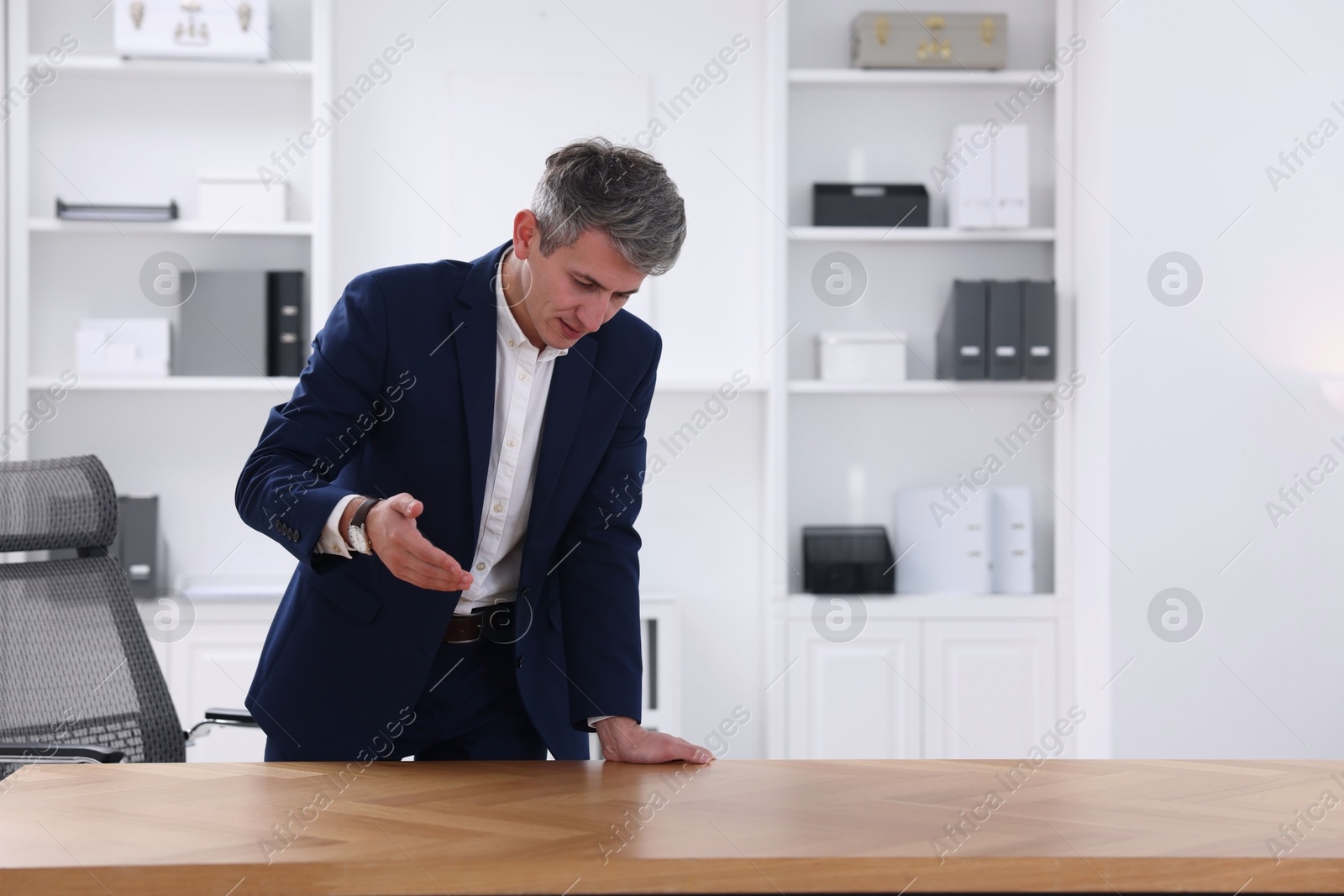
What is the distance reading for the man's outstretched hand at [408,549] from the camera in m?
1.20

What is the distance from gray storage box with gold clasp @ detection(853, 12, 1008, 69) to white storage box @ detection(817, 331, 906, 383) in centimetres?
88

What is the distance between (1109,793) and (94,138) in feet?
11.5

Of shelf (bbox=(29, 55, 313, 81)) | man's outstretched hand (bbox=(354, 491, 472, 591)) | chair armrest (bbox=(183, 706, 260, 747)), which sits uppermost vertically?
shelf (bbox=(29, 55, 313, 81))

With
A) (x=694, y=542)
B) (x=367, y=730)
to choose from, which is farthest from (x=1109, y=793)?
(x=694, y=542)

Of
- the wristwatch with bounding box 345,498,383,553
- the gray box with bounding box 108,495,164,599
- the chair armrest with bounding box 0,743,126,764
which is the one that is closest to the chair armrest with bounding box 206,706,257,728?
the chair armrest with bounding box 0,743,126,764

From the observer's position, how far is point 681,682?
142 inches

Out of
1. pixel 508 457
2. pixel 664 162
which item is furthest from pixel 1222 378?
pixel 508 457

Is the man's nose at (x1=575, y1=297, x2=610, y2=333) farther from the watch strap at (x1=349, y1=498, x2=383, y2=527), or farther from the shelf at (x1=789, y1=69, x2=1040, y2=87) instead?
the shelf at (x1=789, y1=69, x2=1040, y2=87)

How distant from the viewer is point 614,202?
4.61ft

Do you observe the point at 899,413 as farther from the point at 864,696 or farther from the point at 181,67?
the point at 181,67

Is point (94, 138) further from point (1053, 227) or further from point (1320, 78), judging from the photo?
point (1320, 78)

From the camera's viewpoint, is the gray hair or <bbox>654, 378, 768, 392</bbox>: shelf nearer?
the gray hair

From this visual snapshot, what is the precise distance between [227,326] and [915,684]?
7.81 feet

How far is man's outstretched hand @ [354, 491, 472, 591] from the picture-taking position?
1199mm
